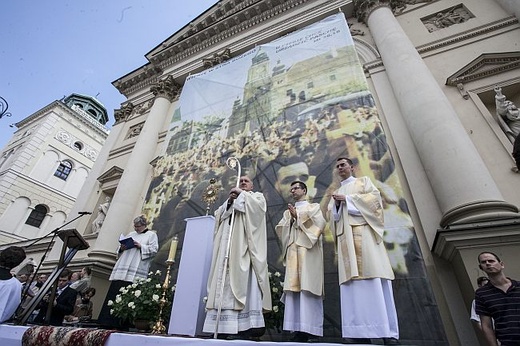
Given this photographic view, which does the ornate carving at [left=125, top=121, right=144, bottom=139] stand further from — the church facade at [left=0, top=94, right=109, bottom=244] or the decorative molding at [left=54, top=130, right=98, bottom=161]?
the decorative molding at [left=54, top=130, right=98, bottom=161]

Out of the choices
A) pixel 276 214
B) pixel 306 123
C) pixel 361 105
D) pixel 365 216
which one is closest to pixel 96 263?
pixel 276 214

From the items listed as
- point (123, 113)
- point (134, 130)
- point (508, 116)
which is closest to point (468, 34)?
point (508, 116)

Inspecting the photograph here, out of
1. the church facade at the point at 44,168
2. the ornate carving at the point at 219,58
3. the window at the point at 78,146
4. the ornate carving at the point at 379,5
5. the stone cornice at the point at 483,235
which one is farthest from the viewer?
the window at the point at 78,146

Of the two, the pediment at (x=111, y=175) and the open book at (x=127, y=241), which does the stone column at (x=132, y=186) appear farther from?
the open book at (x=127, y=241)

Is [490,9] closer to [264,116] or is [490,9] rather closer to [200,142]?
[264,116]

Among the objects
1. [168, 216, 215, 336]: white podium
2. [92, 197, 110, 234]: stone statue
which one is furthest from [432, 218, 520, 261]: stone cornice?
[92, 197, 110, 234]: stone statue

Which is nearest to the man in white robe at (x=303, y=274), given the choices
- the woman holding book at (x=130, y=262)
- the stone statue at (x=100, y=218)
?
the woman holding book at (x=130, y=262)

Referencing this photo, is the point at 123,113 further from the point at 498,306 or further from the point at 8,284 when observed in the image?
the point at 498,306

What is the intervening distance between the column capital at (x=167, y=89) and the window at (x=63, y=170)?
13911 mm

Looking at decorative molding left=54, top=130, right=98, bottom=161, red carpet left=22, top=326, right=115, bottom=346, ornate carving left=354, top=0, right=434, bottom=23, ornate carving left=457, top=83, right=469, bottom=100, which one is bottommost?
red carpet left=22, top=326, right=115, bottom=346

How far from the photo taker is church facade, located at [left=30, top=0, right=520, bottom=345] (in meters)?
3.19

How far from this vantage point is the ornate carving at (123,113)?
11.5m

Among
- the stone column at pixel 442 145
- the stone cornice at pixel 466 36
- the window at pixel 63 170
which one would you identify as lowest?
the stone column at pixel 442 145

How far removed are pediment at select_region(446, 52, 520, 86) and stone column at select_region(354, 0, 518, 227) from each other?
62cm
